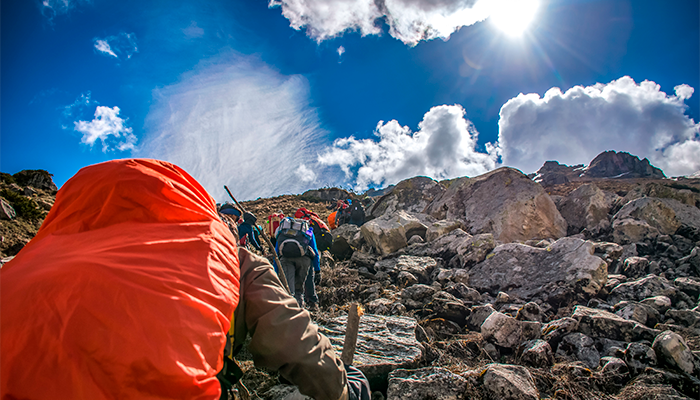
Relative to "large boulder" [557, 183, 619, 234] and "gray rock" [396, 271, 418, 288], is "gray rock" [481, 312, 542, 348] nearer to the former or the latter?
"gray rock" [396, 271, 418, 288]

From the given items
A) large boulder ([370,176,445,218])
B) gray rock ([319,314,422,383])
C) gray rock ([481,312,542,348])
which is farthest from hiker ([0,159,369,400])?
large boulder ([370,176,445,218])

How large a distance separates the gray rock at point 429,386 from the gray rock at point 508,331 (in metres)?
1.52

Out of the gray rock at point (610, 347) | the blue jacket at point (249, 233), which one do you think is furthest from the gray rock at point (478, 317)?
the blue jacket at point (249, 233)

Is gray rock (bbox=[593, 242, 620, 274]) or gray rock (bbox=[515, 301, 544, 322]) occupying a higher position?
gray rock (bbox=[593, 242, 620, 274])

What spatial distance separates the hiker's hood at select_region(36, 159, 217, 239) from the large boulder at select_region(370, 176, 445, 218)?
56.2 ft

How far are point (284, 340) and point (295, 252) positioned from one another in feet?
15.6

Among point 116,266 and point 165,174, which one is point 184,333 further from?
point 165,174

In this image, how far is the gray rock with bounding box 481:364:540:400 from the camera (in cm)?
294

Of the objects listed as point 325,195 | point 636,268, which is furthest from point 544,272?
point 325,195

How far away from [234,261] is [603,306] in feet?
22.6

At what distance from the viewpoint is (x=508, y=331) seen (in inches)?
173

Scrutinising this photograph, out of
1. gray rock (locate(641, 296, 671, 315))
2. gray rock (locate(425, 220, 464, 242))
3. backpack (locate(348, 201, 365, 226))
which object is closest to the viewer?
gray rock (locate(641, 296, 671, 315))

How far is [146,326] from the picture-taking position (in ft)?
3.50

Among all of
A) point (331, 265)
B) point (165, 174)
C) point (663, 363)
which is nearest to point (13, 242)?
point (331, 265)
